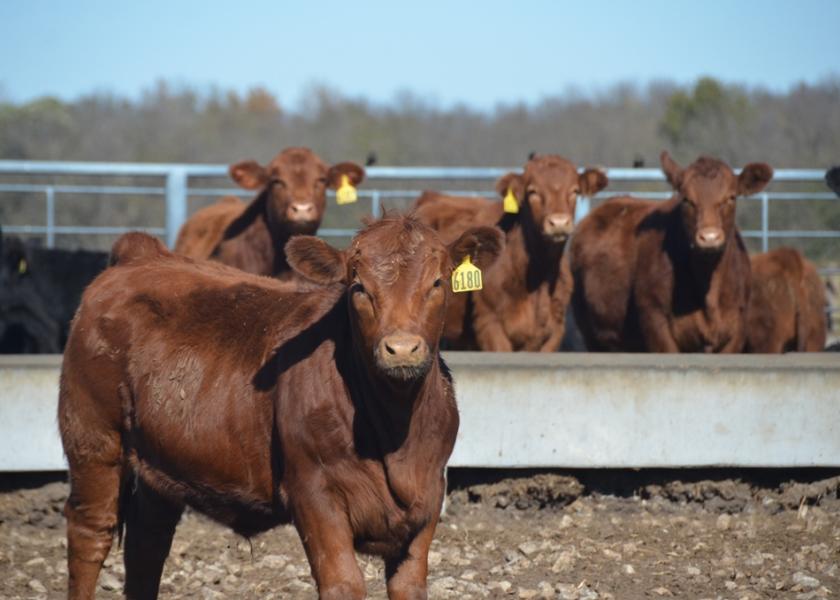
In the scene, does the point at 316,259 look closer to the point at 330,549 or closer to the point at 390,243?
the point at 390,243

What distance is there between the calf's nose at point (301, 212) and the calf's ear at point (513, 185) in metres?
1.48

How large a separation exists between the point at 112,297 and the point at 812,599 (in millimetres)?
3263

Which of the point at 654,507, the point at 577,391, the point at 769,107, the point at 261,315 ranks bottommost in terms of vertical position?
the point at 654,507

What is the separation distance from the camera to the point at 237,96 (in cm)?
7994

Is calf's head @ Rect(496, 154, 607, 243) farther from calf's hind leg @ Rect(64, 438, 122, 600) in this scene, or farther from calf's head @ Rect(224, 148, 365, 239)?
calf's hind leg @ Rect(64, 438, 122, 600)

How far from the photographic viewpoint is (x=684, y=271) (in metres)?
10.2

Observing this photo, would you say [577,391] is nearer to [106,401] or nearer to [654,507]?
[654,507]

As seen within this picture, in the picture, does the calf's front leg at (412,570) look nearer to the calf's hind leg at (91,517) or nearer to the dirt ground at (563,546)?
the dirt ground at (563,546)

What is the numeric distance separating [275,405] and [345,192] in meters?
6.59

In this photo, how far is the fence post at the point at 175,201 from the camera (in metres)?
11.8

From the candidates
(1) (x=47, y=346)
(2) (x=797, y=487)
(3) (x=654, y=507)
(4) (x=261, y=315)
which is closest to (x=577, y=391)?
(3) (x=654, y=507)

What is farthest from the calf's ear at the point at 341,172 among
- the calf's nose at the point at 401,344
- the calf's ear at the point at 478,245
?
the calf's nose at the point at 401,344

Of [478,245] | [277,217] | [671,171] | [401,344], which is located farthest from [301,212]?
[401,344]

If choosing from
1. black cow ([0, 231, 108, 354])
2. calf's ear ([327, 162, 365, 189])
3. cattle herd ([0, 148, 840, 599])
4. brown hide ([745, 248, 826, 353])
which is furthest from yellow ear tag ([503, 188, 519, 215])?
black cow ([0, 231, 108, 354])
